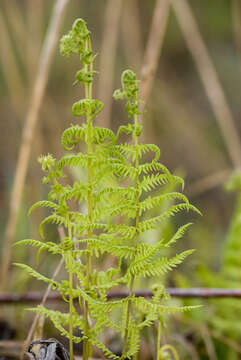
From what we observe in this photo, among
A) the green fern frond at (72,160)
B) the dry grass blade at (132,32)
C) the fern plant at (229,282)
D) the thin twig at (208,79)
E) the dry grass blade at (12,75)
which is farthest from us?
the dry grass blade at (132,32)

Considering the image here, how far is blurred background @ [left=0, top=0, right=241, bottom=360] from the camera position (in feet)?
8.47

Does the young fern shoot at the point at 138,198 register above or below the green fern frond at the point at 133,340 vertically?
above

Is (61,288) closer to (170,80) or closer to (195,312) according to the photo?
(195,312)

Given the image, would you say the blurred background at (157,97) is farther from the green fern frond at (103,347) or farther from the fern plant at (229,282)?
the green fern frond at (103,347)

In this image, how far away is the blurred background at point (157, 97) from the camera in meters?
2.58

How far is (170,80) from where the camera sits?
16.5 feet

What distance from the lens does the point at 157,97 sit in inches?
156

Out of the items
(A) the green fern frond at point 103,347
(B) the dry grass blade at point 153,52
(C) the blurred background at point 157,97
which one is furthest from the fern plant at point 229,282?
(A) the green fern frond at point 103,347

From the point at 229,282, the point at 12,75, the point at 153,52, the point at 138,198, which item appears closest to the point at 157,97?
the point at 12,75

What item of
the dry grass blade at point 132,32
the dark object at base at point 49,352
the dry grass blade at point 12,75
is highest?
the dry grass blade at point 132,32

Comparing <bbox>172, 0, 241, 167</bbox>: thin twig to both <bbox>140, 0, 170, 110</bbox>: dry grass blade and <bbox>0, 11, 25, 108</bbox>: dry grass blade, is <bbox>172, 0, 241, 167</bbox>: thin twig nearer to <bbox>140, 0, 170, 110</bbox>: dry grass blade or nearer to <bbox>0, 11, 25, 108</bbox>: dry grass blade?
<bbox>140, 0, 170, 110</bbox>: dry grass blade

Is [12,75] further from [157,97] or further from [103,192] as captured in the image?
[103,192]

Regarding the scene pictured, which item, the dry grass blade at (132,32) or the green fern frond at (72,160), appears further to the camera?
the dry grass blade at (132,32)

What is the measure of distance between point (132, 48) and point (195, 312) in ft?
7.34
